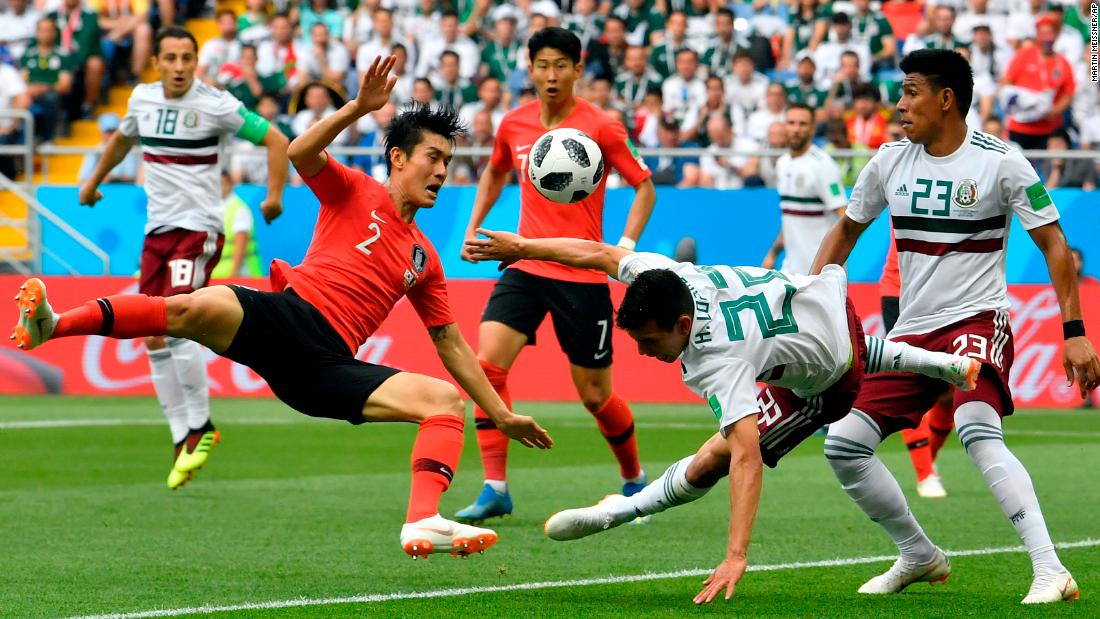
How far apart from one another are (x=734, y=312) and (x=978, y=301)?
1.41 m

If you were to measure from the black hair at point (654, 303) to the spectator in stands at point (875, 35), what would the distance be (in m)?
14.9

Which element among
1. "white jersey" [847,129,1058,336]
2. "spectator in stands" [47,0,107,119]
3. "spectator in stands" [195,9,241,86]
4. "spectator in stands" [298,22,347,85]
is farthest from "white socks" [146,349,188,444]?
"spectator in stands" [47,0,107,119]

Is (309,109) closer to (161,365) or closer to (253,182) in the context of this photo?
(253,182)

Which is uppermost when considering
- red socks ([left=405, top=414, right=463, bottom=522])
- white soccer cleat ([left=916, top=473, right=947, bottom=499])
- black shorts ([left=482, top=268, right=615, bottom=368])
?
red socks ([left=405, top=414, right=463, bottom=522])

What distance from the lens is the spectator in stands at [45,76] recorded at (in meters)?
22.4

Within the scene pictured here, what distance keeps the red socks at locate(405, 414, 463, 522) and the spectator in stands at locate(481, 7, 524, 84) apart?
15075mm

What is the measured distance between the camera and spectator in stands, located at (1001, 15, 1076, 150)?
18.3 meters

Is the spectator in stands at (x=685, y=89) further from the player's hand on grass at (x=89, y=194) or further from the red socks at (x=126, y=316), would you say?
the red socks at (x=126, y=316)

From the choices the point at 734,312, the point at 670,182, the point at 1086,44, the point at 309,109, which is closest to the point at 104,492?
the point at 734,312

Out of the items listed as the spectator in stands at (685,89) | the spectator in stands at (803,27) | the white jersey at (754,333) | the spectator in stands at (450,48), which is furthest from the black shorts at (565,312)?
the spectator in stands at (450,48)

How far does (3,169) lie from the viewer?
20688 millimetres

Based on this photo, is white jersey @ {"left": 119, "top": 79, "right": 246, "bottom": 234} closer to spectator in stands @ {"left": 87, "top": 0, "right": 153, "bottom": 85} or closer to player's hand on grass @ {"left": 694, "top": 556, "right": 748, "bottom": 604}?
player's hand on grass @ {"left": 694, "top": 556, "right": 748, "bottom": 604}

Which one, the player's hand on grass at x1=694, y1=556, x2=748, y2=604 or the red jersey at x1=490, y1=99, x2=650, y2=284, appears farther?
the red jersey at x1=490, y1=99, x2=650, y2=284

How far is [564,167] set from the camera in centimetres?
898
